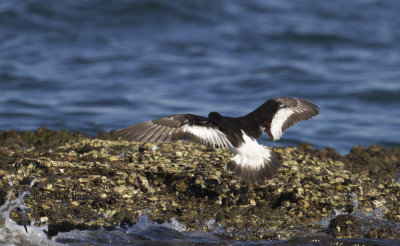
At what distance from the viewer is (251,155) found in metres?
5.96

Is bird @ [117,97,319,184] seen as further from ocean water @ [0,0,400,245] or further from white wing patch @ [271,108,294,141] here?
ocean water @ [0,0,400,245]

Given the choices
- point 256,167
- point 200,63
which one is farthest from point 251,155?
point 200,63

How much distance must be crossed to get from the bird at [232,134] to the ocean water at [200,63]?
4.42 m

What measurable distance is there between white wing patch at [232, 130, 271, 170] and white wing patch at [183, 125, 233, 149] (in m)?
0.13

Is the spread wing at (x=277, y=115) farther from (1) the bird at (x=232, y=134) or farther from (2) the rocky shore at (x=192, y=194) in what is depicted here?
(2) the rocky shore at (x=192, y=194)

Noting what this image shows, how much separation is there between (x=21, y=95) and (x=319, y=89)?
787 cm

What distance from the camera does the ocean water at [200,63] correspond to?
12.7 metres

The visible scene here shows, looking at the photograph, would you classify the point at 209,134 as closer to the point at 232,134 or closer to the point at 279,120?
the point at 232,134

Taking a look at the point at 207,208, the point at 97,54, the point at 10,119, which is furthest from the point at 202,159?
the point at 97,54

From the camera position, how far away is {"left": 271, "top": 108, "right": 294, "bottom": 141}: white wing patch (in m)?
6.32

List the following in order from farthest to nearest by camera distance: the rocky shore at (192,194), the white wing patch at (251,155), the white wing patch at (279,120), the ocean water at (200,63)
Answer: the ocean water at (200,63), the white wing patch at (279,120), the white wing patch at (251,155), the rocky shore at (192,194)

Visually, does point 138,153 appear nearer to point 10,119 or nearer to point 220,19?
point 10,119

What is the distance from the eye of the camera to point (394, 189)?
22.1 feet

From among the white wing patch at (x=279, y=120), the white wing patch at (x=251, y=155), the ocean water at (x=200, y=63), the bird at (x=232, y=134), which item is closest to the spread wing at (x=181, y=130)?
the bird at (x=232, y=134)
